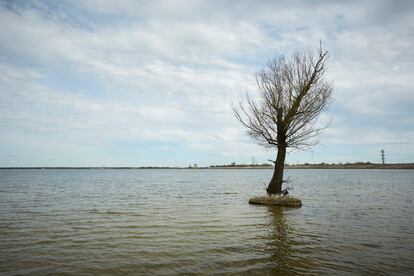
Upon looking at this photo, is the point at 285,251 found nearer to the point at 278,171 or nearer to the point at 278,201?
the point at 278,201

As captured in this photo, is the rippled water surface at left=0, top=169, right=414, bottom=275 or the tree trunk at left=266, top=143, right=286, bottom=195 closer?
the rippled water surface at left=0, top=169, right=414, bottom=275

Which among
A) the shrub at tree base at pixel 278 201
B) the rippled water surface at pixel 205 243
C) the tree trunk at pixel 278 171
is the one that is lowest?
the rippled water surface at pixel 205 243

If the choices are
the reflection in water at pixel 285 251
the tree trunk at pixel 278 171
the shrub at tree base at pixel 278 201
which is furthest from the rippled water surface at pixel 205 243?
the tree trunk at pixel 278 171

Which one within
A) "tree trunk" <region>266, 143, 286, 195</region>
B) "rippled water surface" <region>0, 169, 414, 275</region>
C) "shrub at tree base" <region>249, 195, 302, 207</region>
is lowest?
"rippled water surface" <region>0, 169, 414, 275</region>

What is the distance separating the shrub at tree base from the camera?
21.7 m

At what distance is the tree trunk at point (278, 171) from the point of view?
23266 mm

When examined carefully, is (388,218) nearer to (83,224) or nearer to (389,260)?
(389,260)

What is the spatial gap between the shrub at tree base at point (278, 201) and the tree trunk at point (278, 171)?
1.31 meters

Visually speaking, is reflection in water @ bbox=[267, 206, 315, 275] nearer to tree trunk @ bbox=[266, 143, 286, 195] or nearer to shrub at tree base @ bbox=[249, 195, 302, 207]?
shrub at tree base @ bbox=[249, 195, 302, 207]

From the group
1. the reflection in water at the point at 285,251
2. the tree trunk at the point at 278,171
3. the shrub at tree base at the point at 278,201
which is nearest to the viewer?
the reflection in water at the point at 285,251

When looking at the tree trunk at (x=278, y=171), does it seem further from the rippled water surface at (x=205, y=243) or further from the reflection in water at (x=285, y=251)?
the reflection in water at (x=285, y=251)

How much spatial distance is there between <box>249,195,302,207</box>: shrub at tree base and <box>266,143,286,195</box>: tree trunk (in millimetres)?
1307

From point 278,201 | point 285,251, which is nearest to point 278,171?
point 278,201

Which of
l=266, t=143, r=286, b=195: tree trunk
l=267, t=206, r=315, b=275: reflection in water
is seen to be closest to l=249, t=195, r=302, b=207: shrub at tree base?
l=266, t=143, r=286, b=195: tree trunk
